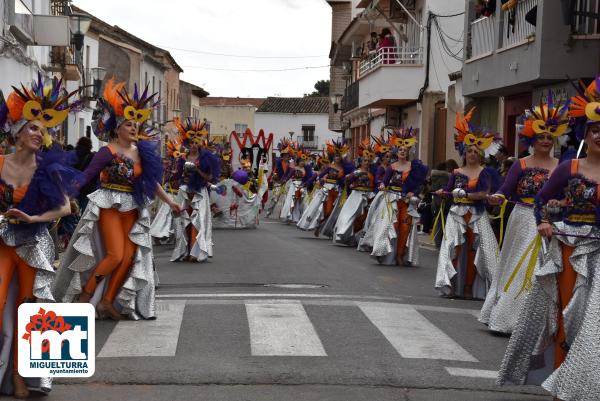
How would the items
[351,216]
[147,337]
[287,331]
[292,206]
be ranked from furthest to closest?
[292,206] < [351,216] < [287,331] < [147,337]

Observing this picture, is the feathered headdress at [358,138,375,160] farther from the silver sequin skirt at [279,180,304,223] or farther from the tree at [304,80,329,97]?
the tree at [304,80,329,97]

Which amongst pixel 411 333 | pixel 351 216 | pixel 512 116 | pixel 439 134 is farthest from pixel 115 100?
pixel 439 134

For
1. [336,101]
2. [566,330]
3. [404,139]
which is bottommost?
[566,330]

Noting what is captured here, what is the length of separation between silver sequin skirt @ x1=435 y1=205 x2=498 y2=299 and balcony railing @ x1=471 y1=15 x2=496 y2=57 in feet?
42.6

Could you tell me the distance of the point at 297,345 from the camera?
9.53 meters

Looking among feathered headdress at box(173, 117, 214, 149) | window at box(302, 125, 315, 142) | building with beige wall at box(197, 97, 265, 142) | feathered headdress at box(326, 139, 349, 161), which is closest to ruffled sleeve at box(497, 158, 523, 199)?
feathered headdress at box(173, 117, 214, 149)

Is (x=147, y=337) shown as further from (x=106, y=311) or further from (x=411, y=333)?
(x=411, y=333)

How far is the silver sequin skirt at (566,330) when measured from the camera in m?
7.20

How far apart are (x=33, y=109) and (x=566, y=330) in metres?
3.84

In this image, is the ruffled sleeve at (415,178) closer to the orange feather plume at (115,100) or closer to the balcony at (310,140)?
the orange feather plume at (115,100)

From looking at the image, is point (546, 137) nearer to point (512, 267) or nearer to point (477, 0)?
point (512, 267)

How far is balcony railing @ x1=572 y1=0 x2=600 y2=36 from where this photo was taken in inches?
846

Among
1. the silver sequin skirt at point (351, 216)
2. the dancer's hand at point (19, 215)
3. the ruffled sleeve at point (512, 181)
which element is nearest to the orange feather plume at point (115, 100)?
the ruffled sleeve at point (512, 181)

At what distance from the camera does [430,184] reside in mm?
22547
